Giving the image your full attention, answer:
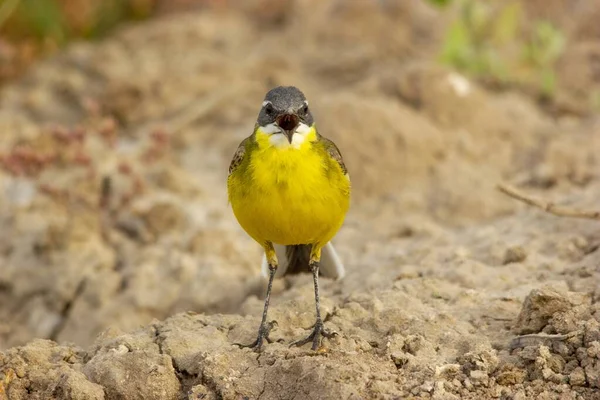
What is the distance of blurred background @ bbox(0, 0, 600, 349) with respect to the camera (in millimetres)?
6762

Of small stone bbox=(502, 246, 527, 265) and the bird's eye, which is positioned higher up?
the bird's eye

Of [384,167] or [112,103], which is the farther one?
[112,103]

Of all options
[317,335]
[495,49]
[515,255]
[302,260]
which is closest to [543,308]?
[317,335]

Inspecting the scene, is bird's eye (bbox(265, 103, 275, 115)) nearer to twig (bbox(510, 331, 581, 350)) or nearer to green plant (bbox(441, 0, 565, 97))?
twig (bbox(510, 331, 581, 350))

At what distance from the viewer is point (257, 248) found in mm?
7148

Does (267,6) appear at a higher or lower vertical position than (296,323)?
higher

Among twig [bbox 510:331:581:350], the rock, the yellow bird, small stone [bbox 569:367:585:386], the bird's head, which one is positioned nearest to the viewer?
small stone [bbox 569:367:585:386]

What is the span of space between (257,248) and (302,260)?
1603mm

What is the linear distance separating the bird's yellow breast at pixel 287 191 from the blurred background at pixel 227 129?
91 cm

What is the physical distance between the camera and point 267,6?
11727 mm

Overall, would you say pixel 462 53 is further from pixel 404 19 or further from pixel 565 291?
pixel 565 291

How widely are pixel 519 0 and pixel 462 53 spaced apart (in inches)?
93.3

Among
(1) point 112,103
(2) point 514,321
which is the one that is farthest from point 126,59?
(2) point 514,321

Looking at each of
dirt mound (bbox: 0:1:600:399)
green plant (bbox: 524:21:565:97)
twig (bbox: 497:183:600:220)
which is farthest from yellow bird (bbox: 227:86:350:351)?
green plant (bbox: 524:21:565:97)
